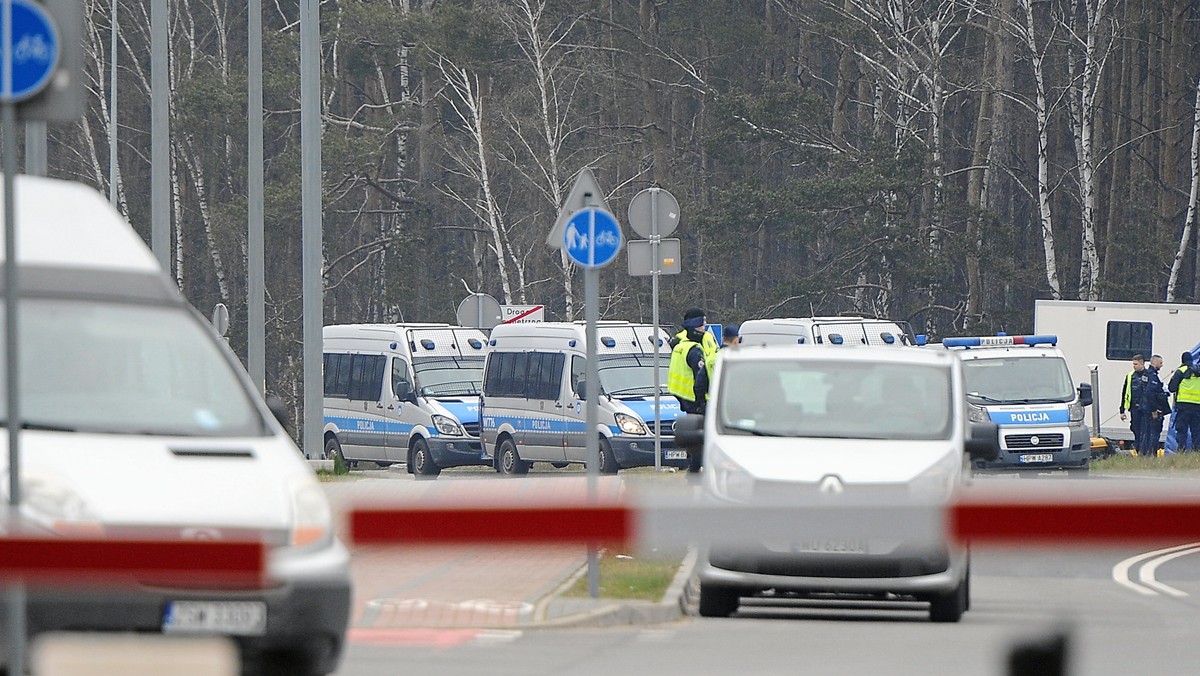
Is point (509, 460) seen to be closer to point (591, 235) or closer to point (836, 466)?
point (591, 235)

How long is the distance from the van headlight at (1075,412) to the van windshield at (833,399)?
1597 cm

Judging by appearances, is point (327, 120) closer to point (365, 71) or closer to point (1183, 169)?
point (365, 71)

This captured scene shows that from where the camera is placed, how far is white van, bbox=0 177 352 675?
7.15ft

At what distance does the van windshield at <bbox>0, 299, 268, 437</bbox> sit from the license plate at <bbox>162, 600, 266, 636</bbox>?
96.4 inches

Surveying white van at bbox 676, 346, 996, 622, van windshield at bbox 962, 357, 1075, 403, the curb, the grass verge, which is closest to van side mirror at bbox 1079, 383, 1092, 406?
van windshield at bbox 962, 357, 1075, 403

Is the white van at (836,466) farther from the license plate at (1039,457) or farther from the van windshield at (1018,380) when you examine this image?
the van windshield at (1018,380)

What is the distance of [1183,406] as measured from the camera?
29906mm

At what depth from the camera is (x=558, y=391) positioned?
28.5m

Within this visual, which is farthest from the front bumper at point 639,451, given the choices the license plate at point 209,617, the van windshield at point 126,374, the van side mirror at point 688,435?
the license plate at point 209,617

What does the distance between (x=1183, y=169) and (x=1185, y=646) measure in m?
53.0

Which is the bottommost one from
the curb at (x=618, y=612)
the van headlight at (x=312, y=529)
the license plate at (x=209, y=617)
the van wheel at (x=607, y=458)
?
the van wheel at (x=607, y=458)

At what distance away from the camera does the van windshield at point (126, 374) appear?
4.91 m

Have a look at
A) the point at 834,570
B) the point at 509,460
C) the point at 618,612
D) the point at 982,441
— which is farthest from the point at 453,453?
the point at 834,570

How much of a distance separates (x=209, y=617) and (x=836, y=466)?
3.41 metres
